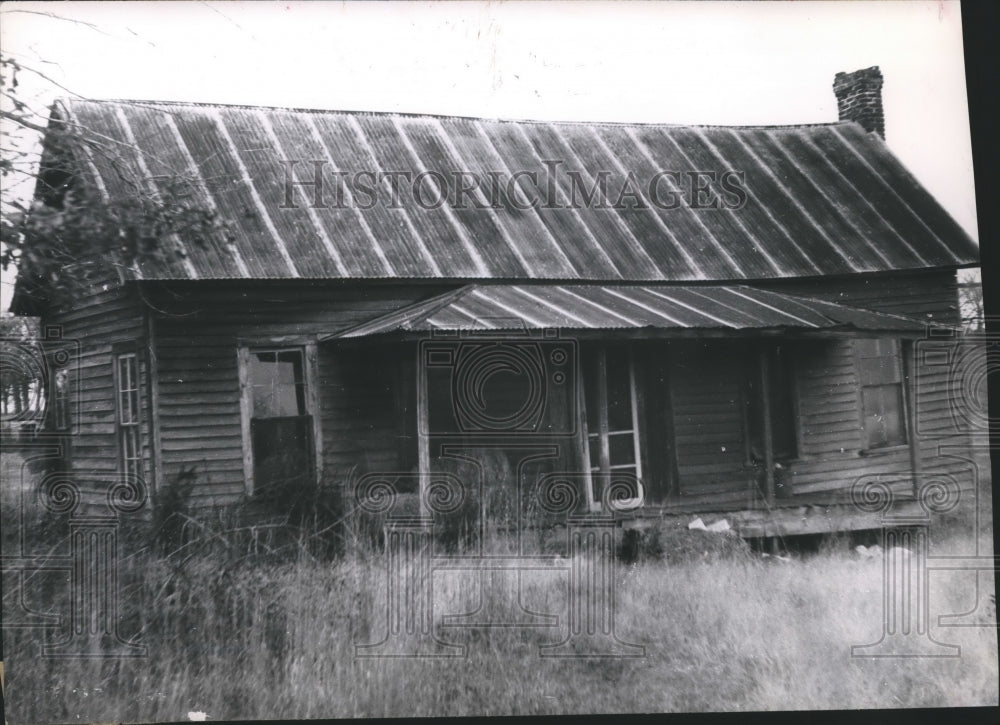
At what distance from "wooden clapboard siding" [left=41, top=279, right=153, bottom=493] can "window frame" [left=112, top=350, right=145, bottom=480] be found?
0.08ft

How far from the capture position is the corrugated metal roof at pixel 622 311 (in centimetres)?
824

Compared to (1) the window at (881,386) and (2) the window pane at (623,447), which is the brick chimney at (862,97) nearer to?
(1) the window at (881,386)

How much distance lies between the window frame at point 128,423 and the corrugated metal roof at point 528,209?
105 centimetres

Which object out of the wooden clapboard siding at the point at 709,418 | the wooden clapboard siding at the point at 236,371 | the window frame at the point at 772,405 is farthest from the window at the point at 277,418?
the window frame at the point at 772,405

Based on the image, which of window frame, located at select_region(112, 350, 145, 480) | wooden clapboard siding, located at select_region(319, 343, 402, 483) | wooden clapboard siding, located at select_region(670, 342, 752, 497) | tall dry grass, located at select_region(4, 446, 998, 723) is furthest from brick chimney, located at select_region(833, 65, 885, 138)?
window frame, located at select_region(112, 350, 145, 480)

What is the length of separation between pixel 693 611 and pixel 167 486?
4.54 m

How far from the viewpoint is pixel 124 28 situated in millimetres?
7641

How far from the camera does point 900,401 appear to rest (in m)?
9.97

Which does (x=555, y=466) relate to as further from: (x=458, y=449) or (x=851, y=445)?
(x=851, y=445)

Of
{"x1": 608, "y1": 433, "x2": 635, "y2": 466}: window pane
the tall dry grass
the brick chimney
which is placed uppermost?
the brick chimney

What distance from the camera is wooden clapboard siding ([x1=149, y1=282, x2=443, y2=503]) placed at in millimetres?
8586

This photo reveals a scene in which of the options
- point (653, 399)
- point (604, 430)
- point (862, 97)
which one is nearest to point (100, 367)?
point (604, 430)

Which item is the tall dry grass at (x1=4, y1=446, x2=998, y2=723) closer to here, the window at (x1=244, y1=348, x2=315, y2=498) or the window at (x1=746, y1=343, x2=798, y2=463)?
the window at (x1=244, y1=348, x2=315, y2=498)

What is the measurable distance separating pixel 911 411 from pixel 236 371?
633cm
